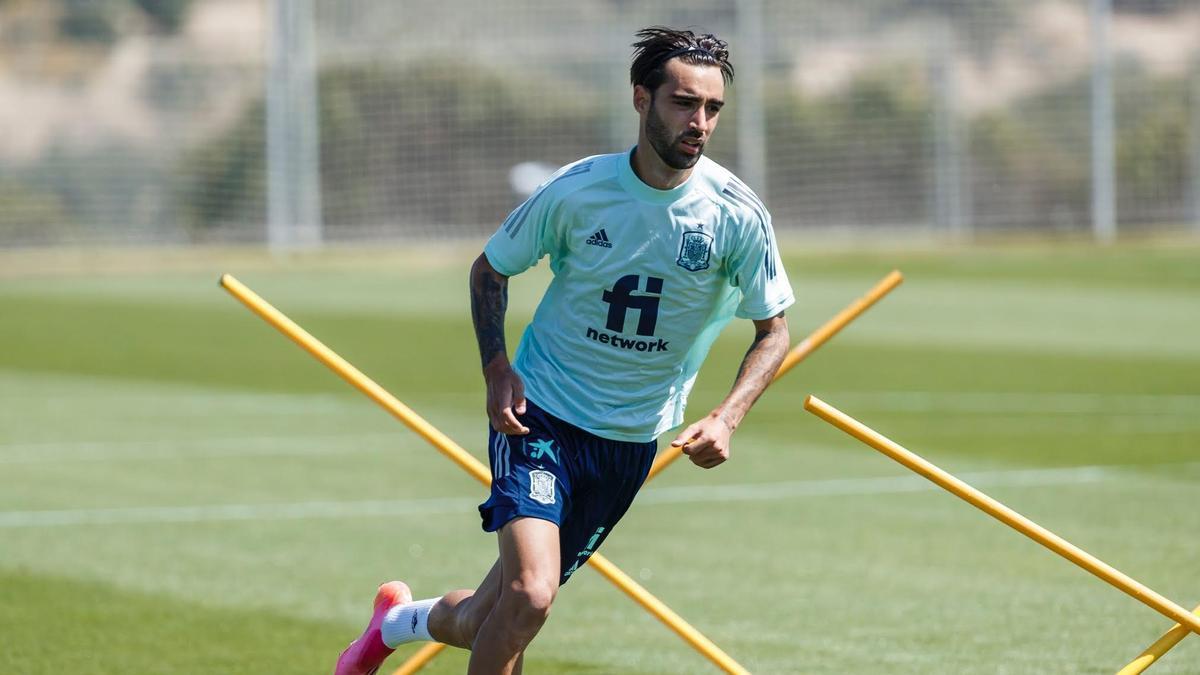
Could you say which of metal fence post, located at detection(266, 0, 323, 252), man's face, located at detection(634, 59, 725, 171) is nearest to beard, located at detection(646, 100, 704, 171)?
man's face, located at detection(634, 59, 725, 171)

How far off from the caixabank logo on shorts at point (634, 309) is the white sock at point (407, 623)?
1219 mm

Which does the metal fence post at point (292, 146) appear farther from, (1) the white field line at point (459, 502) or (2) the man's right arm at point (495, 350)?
(2) the man's right arm at point (495, 350)

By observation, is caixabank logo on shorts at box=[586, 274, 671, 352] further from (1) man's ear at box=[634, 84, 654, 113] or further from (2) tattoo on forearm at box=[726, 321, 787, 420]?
(1) man's ear at box=[634, 84, 654, 113]

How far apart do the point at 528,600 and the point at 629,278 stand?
3.71 ft

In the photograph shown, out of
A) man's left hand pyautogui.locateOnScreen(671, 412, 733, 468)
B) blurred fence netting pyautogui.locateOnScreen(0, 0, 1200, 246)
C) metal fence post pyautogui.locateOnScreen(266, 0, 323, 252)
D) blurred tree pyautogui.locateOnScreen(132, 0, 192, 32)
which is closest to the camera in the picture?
man's left hand pyautogui.locateOnScreen(671, 412, 733, 468)

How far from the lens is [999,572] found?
1035 cm

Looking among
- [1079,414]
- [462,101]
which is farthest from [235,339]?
[462,101]

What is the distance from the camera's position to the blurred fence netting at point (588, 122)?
3553 cm

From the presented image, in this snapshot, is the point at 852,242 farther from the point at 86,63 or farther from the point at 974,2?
the point at 86,63

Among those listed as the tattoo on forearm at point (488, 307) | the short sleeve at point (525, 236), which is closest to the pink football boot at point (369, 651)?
the tattoo on forearm at point (488, 307)

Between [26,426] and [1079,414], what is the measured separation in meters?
9.09

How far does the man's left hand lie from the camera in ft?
19.9

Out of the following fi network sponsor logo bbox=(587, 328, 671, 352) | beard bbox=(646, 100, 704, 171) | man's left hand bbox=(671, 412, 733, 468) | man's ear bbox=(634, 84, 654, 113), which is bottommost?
man's left hand bbox=(671, 412, 733, 468)

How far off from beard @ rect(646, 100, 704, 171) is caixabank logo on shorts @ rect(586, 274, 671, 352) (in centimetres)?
41
